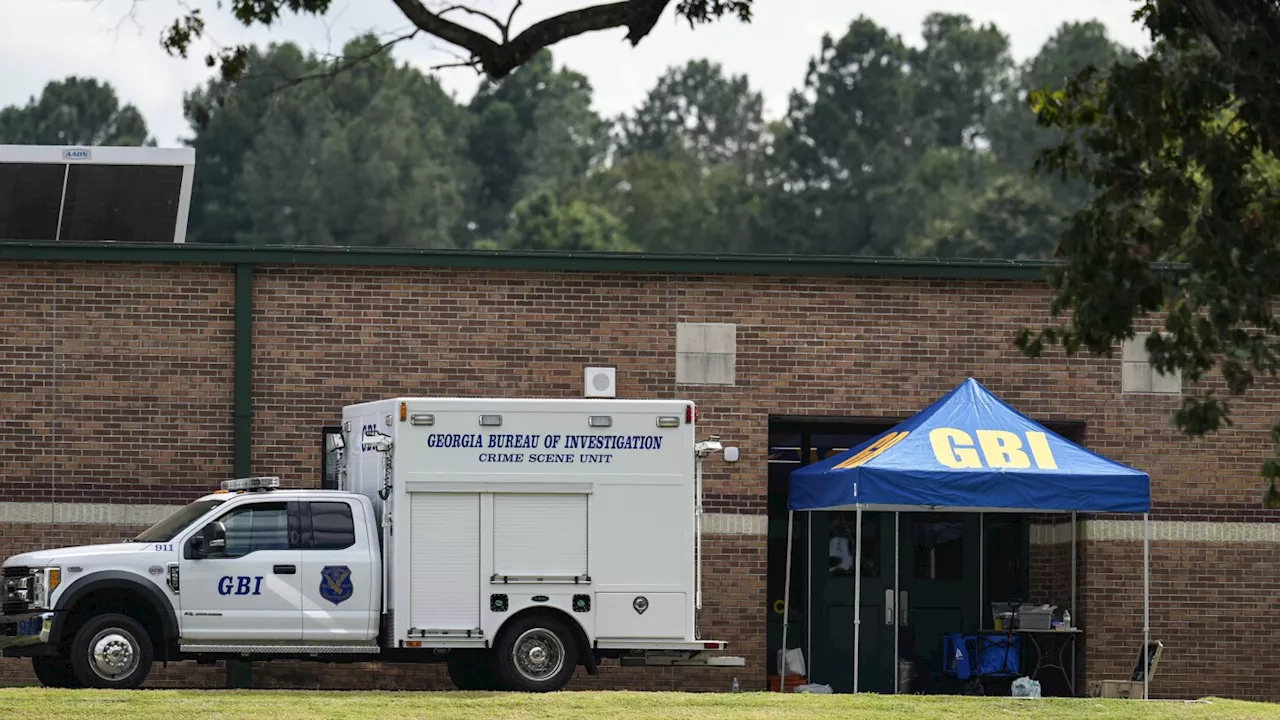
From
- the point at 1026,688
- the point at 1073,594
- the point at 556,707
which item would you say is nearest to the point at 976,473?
the point at 1026,688

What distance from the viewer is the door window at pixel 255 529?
56.1ft

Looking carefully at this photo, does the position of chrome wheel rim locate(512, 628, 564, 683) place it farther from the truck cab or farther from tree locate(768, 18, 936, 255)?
tree locate(768, 18, 936, 255)

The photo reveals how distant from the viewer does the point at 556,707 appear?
15.9 m

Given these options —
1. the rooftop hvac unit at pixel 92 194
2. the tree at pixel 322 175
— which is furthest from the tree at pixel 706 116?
the rooftop hvac unit at pixel 92 194

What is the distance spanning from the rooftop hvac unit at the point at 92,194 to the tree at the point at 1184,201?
13141 millimetres

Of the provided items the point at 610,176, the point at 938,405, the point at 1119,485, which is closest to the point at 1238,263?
the point at 1119,485

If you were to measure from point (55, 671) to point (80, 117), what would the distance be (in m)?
88.7

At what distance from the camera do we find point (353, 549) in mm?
17359

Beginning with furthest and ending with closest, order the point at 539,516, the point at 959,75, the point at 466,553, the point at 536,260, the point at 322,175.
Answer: the point at 959,75 < the point at 322,175 < the point at 536,260 < the point at 539,516 < the point at 466,553

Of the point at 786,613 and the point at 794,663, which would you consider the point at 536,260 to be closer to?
the point at 786,613

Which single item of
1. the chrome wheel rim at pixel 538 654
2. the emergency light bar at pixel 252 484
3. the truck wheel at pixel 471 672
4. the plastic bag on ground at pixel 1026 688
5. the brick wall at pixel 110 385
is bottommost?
the plastic bag on ground at pixel 1026 688

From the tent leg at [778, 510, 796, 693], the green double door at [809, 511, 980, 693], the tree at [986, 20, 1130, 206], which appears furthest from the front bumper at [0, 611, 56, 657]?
the tree at [986, 20, 1130, 206]

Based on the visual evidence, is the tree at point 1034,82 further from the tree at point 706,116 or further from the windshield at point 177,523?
the windshield at point 177,523

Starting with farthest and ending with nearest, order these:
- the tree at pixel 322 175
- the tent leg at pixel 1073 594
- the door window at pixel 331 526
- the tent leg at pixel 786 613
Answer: the tree at pixel 322 175 < the tent leg at pixel 1073 594 < the tent leg at pixel 786 613 < the door window at pixel 331 526
